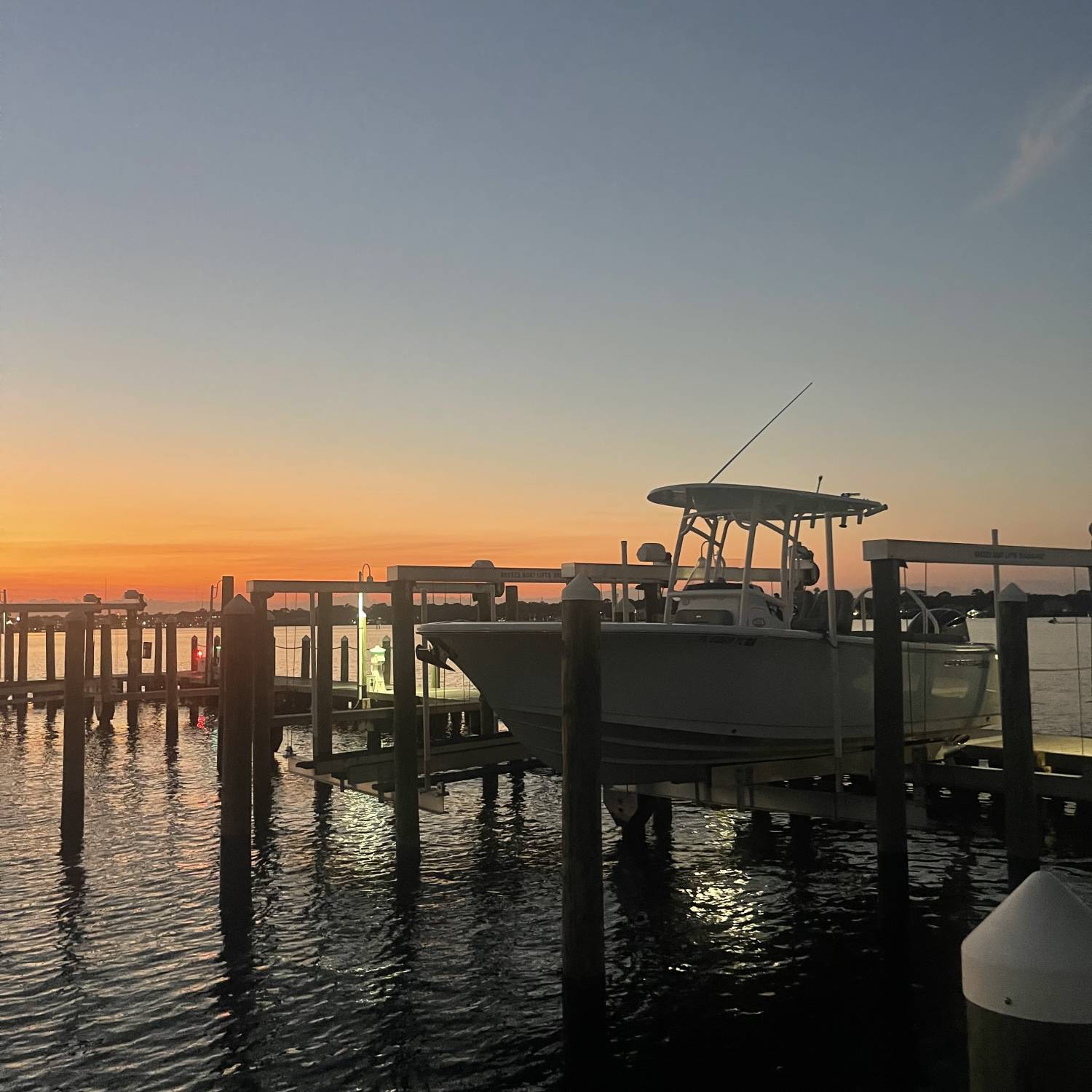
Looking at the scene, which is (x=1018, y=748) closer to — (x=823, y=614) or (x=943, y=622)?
(x=823, y=614)

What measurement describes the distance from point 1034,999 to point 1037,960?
0.09 meters

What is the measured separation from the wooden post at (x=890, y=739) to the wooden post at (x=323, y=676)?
8361 mm

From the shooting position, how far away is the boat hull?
11852mm

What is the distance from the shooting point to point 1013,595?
37.1 ft

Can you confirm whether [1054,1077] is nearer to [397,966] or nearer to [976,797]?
[397,966]

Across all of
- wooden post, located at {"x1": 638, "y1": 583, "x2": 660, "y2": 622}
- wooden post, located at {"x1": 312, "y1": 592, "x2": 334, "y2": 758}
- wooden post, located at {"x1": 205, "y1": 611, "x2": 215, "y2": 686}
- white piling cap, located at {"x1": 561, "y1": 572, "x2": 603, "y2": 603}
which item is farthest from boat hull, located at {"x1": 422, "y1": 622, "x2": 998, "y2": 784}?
wooden post, located at {"x1": 205, "y1": 611, "x2": 215, "y2": 686}

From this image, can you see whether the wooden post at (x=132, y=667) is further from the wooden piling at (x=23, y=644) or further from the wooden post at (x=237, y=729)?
the wooden post at (x=237, y=729)

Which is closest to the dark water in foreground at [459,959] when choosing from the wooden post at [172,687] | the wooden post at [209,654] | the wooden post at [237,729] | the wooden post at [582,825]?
the wooden post at [582,825]

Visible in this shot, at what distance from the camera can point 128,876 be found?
46.1ft

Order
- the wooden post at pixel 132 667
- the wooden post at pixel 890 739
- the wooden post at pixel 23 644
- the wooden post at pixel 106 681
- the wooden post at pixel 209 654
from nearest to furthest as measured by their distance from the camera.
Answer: the wooden post at pixel 890 739, the wooden post at pixel 106 681, the wooden post at pixel 132 667, the wooden post at pixel 209 654, the wooden post at pixel 23 644

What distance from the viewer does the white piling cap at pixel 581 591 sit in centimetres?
857

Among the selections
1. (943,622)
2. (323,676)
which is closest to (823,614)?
(943,622)

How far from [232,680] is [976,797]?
1216 centimetres

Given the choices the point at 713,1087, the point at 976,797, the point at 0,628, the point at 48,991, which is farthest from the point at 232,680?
the point at 0,628
